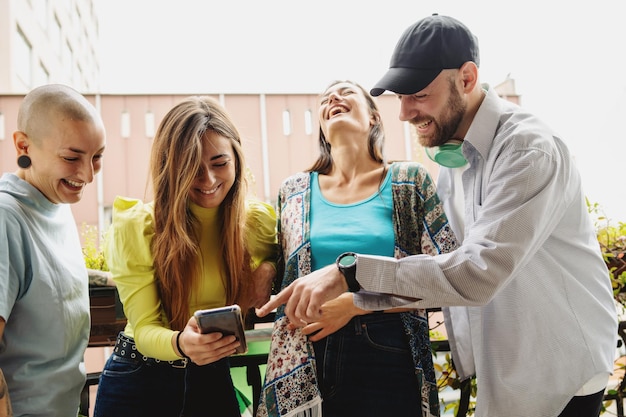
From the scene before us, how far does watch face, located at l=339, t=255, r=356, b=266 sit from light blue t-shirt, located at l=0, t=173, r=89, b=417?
2.19 ft

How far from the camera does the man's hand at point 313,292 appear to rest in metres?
1.15

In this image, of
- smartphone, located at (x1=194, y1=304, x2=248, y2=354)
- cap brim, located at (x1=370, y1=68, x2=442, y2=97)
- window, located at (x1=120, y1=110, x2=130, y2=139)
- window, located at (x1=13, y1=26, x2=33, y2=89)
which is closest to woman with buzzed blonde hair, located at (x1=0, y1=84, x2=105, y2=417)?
smartphone, located at (x1=194, y1=304, x2=248, y2=354)

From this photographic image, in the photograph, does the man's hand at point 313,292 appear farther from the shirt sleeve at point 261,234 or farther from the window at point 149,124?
the window at point 149,124

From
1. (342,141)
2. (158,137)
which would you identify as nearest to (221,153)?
(158,137)

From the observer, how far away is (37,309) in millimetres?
1160

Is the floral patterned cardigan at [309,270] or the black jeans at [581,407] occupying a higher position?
the floral patterned cardigan at [309,270]

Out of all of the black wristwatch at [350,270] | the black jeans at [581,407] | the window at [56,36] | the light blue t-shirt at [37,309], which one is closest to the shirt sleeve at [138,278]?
the light blue t-shirt at [37,309]

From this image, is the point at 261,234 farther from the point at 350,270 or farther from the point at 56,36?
the point at 56,36

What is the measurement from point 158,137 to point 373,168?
65 centimetres

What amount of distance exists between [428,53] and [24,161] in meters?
1.08

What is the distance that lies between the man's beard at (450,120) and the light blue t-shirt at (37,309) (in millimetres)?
1024

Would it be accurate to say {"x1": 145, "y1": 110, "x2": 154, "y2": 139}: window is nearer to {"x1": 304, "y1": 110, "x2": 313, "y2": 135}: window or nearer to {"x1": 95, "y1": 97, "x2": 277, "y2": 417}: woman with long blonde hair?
{"x1": 304, "y1": 110, "x2": 313, "y2": 135}: window

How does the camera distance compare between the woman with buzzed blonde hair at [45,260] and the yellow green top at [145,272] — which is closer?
the woman with buzzed blonde hair at [45,260]

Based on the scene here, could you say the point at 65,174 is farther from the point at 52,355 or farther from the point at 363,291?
the point at 363,291
